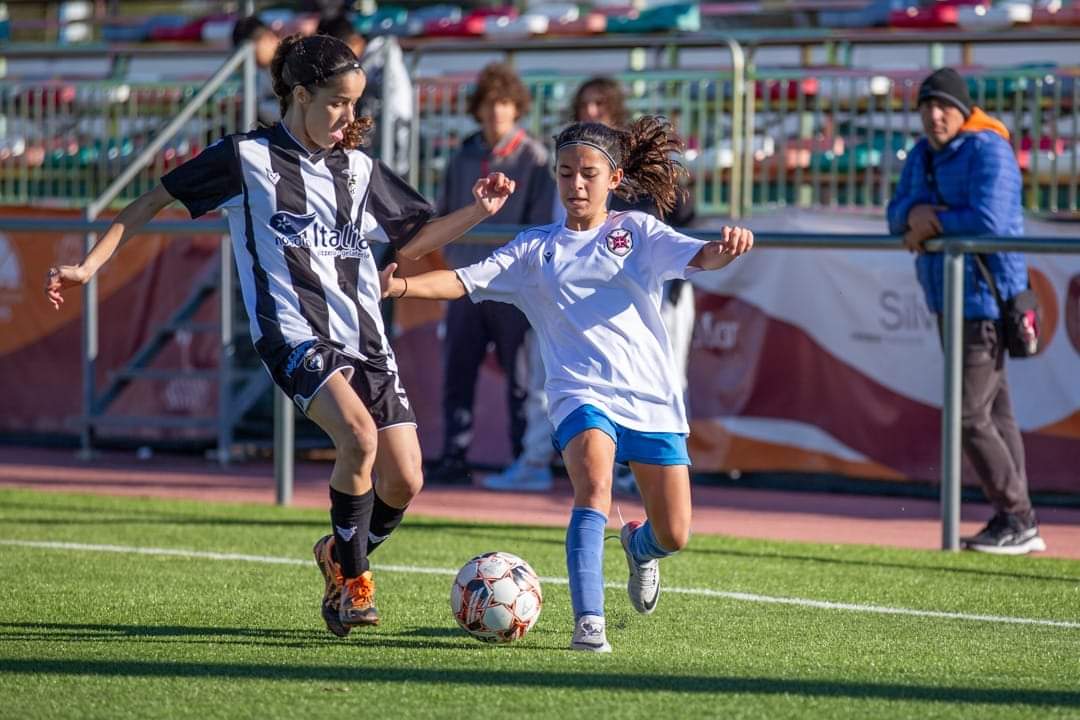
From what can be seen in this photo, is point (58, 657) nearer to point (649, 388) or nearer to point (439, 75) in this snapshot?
point (649, 388)

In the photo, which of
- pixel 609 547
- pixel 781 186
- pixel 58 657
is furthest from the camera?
pixel 781 186

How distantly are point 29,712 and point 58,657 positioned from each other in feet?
2.59

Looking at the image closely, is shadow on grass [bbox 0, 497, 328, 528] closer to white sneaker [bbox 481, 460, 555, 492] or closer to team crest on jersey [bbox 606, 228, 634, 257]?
white sneaker [bbox 481, 460, 555, 492]

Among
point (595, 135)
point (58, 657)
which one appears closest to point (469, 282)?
point (595, 135)

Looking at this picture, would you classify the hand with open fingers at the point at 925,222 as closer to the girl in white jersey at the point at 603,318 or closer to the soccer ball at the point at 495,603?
the girl in white jersey at the point at 603,318

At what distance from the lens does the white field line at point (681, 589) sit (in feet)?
20.8

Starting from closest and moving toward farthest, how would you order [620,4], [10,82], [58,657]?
1. [58,657]
2. [10,82]
3. [620,4]

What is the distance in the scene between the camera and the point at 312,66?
5.79 meters

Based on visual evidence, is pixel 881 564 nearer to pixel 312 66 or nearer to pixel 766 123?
pixel 312 66

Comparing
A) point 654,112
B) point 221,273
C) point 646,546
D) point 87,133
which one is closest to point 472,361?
point 221,273

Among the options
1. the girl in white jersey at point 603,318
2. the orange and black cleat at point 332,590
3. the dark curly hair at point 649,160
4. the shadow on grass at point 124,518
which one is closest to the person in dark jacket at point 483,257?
the shadow on grass at point 124,518

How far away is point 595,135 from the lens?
5.83 m

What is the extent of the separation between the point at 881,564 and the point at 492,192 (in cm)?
298

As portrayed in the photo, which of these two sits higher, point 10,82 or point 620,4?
point 620,4
